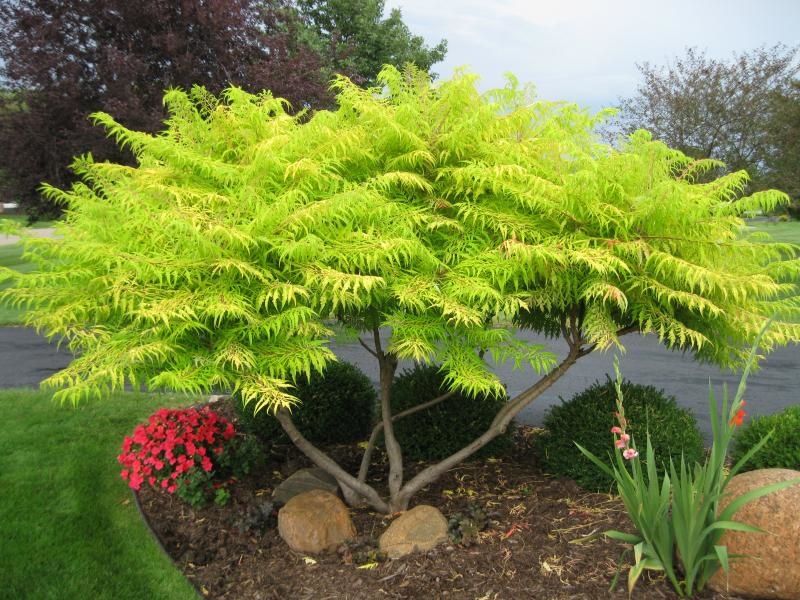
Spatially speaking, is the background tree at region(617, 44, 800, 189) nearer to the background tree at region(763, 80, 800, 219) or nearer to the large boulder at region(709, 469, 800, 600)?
the background tree at region(763, 80, 800, 219)

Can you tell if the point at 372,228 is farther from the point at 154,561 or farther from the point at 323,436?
the point at 323,436

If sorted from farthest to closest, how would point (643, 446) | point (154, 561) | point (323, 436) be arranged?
point (323, 436) < point (643, 446) < point (154, 561)

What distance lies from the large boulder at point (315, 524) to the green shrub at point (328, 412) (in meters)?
1.79

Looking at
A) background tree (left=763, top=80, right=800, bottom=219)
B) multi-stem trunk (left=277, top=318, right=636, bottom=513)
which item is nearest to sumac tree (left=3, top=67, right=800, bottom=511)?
multi-stem trunk (left=277, top=318, right=636, bottom=513)

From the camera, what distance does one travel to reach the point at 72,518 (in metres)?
5.68

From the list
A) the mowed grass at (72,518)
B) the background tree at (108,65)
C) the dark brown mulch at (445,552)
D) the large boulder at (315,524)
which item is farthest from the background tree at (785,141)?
the mowed grass at (72,518)

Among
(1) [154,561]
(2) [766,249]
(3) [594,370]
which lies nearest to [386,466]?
(1) [154,561]

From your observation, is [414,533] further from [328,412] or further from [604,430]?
[328,412]

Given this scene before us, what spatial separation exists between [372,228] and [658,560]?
2.69 m

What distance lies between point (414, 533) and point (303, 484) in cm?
148

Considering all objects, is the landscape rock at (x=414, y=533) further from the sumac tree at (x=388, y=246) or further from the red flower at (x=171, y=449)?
the red flower at (x=171, y=449)

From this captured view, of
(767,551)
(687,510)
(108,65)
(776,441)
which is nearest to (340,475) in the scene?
(687,510)

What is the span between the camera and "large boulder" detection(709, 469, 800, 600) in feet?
12.9

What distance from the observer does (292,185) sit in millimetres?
4461
